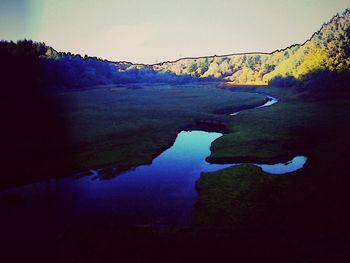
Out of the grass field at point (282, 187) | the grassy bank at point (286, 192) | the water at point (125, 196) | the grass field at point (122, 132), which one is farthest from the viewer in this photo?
the grass field at point (122, 132)

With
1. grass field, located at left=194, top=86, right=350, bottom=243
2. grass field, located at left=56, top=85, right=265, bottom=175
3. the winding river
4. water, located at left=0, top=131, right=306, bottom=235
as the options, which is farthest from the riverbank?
grass field, located at left=194, top=86, right=350, bottom=243

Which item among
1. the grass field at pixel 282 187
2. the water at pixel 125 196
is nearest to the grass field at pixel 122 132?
the water at pixel 125 196

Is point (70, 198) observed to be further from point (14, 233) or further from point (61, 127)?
point (61, 127)

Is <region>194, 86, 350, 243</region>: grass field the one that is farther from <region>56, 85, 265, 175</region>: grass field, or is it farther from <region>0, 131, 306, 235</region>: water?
<region>56, 85, 265, 175</region>: grass field

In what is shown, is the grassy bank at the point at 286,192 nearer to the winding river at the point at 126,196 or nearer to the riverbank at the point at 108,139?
the winding river at the point at 126,196

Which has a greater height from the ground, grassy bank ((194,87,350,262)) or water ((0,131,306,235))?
grassy bank ((194,87,350,262))

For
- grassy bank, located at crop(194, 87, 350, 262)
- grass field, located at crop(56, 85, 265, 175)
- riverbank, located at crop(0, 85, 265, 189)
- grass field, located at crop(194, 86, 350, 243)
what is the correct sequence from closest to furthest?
grassy bank, located at crop(194, 87, 350, 262) < grass field, located at crop(194, 86, 350, 243) < riverbank, located at crop(0, 85, 265, 189) < grass field, located at crop(56, 85, 265, 175)

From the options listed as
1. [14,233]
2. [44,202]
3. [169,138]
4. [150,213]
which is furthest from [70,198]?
[169,138]

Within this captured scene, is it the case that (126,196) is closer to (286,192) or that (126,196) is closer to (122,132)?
(286,192)

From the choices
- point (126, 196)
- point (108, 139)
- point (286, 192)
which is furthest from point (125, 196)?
point (108, 139)
